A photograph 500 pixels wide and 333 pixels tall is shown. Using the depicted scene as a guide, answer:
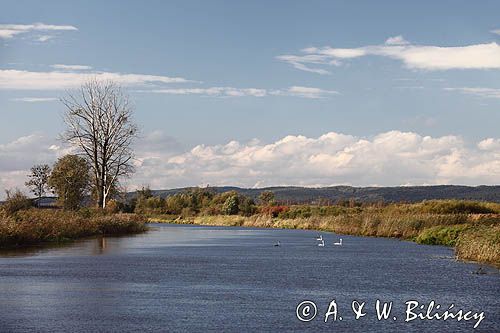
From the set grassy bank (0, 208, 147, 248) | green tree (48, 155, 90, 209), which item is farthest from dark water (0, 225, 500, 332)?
green tree (48, 155, 90, 209)

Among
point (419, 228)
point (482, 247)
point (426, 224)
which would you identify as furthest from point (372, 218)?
point (482, 247)

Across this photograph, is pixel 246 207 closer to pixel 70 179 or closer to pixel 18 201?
pixel 70 179

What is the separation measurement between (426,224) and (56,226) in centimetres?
2544

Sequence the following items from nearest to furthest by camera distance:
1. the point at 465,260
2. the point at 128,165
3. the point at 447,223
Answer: the point at 465,260, the point at 447,223, the point at 128,165

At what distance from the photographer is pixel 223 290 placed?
70.1ft

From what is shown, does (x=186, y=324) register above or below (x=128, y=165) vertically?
below

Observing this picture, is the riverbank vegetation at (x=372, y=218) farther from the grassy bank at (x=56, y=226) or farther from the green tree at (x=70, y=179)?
the green tree at (x=70, y=179)

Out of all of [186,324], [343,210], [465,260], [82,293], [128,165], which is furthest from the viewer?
[343,210]

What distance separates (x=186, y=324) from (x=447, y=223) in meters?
40.5

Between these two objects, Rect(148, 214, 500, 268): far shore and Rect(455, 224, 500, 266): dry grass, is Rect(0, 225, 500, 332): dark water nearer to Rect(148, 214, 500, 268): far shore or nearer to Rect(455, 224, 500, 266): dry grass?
Rect(455, 224, 500, 266): dry grass

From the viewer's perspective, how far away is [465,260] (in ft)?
108

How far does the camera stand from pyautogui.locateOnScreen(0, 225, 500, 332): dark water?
1586 centimetres

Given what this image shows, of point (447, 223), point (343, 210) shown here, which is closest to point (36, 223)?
point (447, 223)

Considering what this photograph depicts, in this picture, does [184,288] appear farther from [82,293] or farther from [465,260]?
[465,260]
